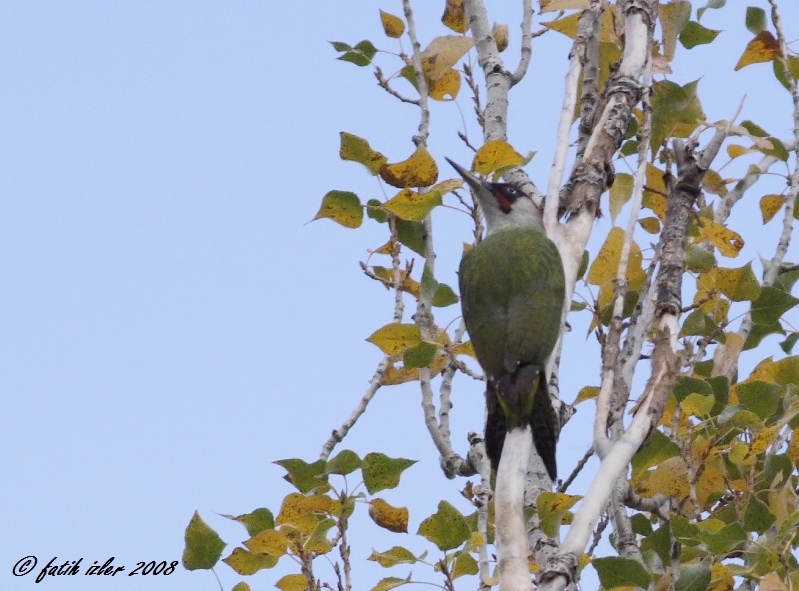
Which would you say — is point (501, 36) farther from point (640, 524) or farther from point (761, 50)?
point (640, 524)

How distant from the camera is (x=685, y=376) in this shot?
13.0 ft

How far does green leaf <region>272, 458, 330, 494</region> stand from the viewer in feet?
12.5

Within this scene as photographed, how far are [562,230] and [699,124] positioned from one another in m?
0.94

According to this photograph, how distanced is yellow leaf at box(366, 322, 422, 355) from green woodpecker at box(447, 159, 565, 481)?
0.44m

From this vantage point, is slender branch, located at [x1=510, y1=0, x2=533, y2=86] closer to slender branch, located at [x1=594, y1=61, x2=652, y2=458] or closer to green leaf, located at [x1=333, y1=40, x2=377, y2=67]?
green leaf, located at [x1=333, y1=40, x2=377, y2=67]

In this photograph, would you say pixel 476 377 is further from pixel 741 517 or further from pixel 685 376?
pixel 741 517

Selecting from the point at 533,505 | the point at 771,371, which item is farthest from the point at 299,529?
the point at 771,371

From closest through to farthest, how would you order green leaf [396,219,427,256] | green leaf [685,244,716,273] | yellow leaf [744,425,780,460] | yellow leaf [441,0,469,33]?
yellow leaf [744,425,780,460] < green leaf [685,244,716,273] < green leaf [396,219,427,256] < yellow leaf [441,0,469,33]

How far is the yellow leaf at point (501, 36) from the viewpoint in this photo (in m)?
5.47

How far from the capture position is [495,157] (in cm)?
409

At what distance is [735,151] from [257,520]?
257cm

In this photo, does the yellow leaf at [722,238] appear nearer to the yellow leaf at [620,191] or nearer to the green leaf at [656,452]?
the yellow leaf at [620,191]

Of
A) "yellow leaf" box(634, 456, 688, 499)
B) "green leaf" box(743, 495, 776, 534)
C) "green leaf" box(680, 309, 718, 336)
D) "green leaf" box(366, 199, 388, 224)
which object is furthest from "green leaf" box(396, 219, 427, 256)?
"green leaf" box(743, 495, 776, 534)

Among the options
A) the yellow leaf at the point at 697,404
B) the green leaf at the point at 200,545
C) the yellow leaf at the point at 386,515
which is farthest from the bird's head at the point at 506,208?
the green leaf at the point at 200,545
